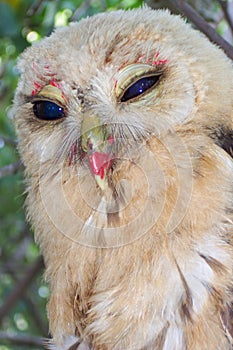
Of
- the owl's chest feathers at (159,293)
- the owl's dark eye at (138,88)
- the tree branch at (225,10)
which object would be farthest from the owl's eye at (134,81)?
the tree branch at (225,10)

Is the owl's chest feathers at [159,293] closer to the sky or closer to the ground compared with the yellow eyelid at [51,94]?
closer to the ground

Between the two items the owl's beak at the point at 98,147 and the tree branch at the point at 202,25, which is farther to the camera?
the tree branch at the point at 202,25

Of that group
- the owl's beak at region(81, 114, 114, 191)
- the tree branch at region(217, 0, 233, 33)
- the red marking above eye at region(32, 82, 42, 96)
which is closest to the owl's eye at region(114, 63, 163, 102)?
the owl's beak at region(81, 114, 114, 191)

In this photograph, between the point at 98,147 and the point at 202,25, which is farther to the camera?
the point at 202,25

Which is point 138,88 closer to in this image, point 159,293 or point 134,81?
point 134,81

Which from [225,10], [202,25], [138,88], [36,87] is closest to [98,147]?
[138,88]

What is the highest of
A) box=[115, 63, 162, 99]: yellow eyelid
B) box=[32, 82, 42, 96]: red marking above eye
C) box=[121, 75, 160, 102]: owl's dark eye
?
box=[32, 82, 42, 96]: red marking above eye

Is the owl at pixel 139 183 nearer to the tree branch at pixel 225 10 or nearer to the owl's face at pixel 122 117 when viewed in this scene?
the owl's face at pixel 122 117

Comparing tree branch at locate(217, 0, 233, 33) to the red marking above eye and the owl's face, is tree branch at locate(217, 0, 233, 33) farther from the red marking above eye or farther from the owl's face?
the red marking above eye

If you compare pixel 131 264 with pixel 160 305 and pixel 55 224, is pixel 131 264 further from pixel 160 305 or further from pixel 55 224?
pixel 55 224
